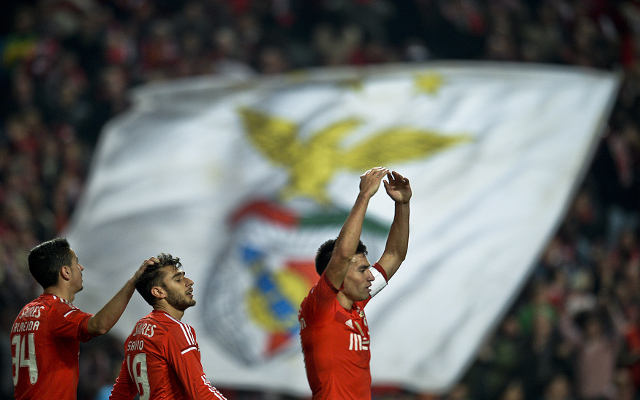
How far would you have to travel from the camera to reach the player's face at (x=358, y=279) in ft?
10.5

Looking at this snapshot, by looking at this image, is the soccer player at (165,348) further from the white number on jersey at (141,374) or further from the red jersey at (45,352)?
the red jersey at (45,352)

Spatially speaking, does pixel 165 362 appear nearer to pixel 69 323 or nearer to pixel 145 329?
pixel 145 329

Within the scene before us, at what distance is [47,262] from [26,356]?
1.49 feet

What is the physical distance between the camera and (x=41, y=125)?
1069 centimetres

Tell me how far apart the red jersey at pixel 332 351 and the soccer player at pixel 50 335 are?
81 centimetres

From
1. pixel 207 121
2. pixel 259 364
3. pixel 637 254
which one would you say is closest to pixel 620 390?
pixel 637 254

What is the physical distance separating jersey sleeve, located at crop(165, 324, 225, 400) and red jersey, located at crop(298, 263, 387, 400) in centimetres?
45

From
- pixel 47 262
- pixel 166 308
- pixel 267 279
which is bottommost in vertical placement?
pixel 166 308

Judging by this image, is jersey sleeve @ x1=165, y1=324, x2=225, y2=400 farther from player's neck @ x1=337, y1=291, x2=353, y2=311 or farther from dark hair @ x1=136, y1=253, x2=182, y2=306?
player's neck @ x1=337, y1=291, x2=353, y2=311

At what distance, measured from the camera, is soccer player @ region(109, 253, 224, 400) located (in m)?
3.04

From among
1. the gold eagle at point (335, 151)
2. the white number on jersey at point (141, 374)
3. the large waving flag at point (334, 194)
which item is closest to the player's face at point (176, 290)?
the white number on jersey at point (141, 374)

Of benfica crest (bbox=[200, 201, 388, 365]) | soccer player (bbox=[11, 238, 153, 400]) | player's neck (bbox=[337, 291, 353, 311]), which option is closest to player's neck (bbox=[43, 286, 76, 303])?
soccer player (bbox=[11, 238, 153, 400])

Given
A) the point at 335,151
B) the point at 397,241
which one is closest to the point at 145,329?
the point at 397,241

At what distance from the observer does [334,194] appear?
8516 millimetres
